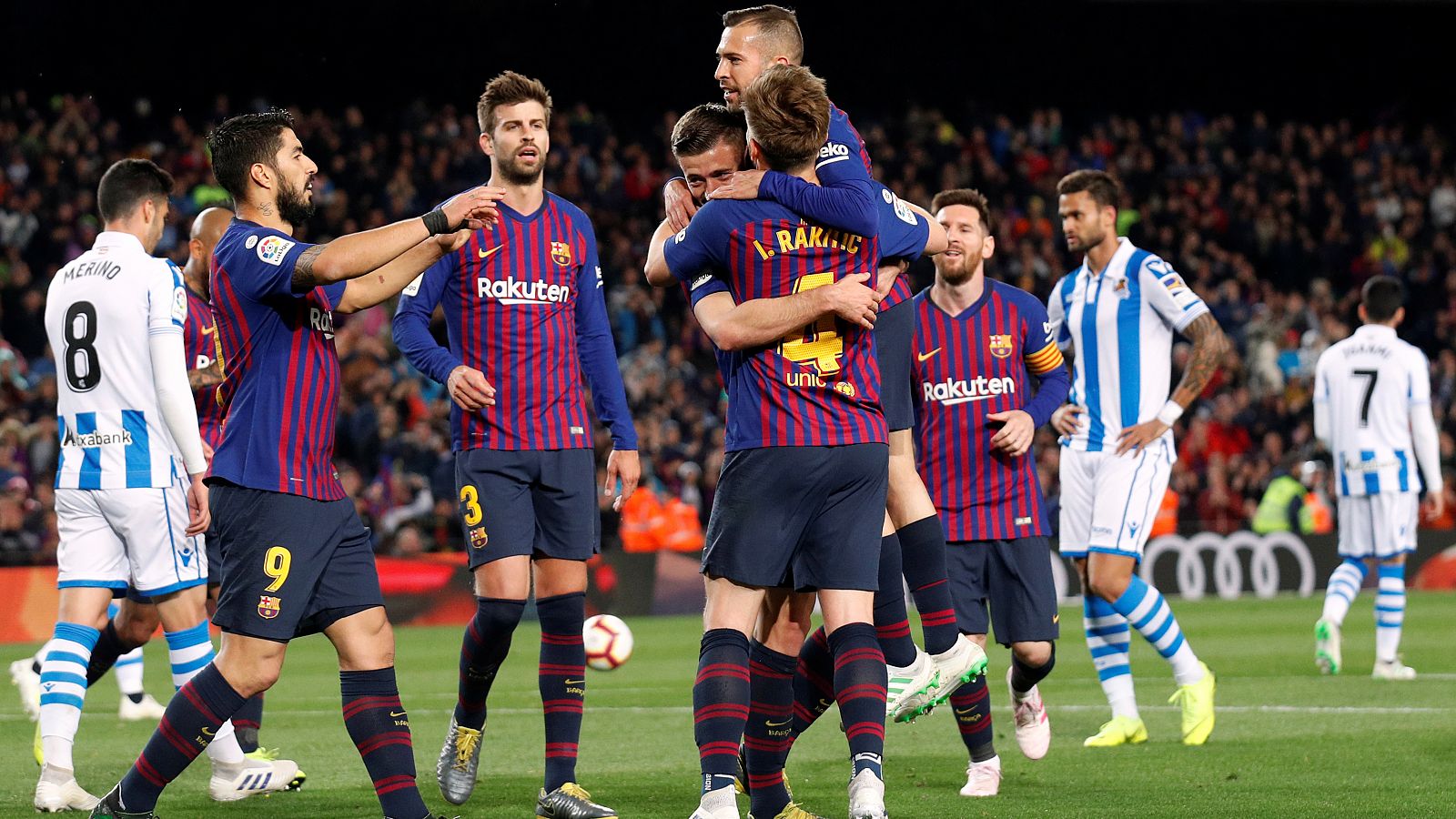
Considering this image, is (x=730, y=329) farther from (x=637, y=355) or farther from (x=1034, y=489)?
(x=637, y=355)

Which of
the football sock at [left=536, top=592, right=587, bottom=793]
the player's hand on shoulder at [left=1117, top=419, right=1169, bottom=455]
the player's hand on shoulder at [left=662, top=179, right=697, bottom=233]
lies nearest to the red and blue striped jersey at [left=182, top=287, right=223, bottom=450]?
the football sock at [left=536, top=592, right=587, bottom=793]

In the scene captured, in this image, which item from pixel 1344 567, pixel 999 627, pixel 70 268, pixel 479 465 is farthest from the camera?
pixel 1344 567

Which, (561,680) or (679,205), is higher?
(679,205)

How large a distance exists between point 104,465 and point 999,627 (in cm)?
366

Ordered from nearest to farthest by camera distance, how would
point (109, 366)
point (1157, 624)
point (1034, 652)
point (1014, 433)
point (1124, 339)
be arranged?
point (109, 366), point (1014, 433), point (1034, 652), point (1157, 624), point (1124, 339)

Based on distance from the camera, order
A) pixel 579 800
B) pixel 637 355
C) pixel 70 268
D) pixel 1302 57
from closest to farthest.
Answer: pixel 579 800
pixel 70 268
pixel 637 355
pixel 1302 57

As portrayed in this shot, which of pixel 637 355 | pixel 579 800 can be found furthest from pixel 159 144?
pixel 579 800

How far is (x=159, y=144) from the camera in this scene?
73.5ft

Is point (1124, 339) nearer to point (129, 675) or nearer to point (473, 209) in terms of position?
point (473, 209)

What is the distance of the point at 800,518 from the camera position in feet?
16.4

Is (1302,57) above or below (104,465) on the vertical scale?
above

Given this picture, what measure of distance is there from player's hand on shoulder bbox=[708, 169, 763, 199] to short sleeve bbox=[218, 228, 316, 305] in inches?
48.4

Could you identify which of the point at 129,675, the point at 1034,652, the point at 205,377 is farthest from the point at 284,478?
the point at 129,675

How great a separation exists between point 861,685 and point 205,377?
3599 mm
